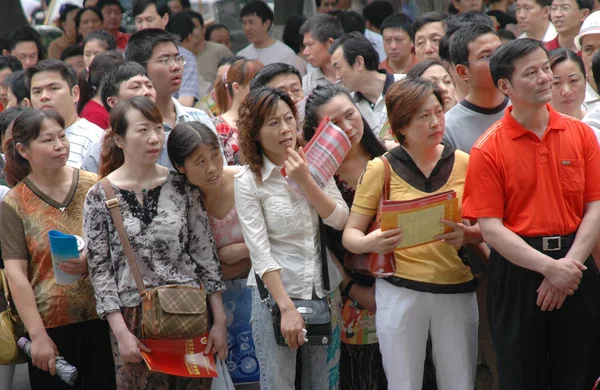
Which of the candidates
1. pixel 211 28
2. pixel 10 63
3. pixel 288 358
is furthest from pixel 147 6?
pixel 288 358

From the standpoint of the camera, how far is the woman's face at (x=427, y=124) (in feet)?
13.7

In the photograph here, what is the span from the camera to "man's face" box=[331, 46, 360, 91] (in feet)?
22.2

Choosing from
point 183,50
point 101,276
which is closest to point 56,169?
point 101,276

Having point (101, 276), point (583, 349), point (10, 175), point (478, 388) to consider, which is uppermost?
point (10, 175)

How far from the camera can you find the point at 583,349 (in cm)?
394

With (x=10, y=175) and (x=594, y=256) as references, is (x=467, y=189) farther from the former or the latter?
(x=10, y=175)

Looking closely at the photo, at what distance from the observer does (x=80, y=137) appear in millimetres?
5605

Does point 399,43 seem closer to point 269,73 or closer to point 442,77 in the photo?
point 442,77

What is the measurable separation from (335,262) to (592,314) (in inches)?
49.4

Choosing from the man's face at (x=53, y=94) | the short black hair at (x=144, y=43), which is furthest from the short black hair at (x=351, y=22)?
the man's face at (x=53, y=94)

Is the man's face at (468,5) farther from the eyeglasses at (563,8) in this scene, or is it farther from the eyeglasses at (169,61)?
the eyeglasses at (169,61)

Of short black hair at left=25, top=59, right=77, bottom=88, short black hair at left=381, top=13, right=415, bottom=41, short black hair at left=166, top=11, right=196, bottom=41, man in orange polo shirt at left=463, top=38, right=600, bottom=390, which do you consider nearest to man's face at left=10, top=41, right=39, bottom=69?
short black hair at left=166, top=11, right=196, bottom=41

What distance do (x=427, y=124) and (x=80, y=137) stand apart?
2.37 metres

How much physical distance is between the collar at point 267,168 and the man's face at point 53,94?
1.86 meters
